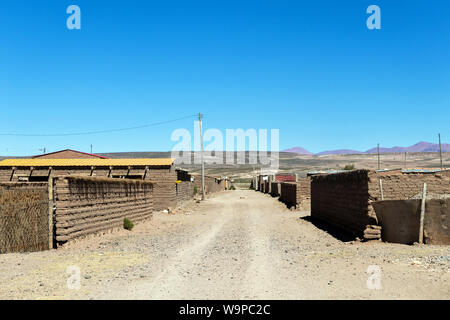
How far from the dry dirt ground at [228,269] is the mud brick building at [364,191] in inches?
38.5

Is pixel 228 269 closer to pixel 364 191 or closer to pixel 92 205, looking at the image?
pixel 364 191

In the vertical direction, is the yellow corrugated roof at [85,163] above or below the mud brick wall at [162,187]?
above

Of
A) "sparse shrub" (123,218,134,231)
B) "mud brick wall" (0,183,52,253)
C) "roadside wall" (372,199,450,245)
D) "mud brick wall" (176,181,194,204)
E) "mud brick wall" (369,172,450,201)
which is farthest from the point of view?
"mud brick wall" (176,181,194,204)

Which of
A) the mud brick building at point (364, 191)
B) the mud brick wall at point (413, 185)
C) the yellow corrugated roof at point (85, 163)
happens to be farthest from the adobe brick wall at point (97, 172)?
the mud brick wall at point (413, 185)

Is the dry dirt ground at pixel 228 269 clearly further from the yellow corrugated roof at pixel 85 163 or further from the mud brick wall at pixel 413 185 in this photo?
the yellow corrugated roof at pixel 85 163

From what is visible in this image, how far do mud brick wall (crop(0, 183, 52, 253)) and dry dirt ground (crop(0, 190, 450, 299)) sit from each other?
1.83 feet

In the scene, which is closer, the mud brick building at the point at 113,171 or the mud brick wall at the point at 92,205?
the mud brick wall at the point at 92,205

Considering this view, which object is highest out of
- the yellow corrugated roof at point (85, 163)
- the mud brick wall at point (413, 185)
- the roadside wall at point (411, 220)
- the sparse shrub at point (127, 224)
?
the yellow corrugated roof at point (85, 163)

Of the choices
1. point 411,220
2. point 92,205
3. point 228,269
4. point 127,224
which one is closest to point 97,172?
point 127,224

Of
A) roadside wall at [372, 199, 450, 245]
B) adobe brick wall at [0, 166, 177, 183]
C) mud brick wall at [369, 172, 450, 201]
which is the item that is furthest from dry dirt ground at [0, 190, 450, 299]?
adobe brick wall at [0, 166, 177, 183]

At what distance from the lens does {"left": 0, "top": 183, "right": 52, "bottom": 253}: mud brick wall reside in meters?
11.5

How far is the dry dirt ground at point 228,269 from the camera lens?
6871 millimetres

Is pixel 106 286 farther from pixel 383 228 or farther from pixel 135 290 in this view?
pixel 383 228

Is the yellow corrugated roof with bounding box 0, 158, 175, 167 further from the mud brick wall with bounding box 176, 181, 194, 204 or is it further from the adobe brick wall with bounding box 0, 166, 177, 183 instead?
the mud brick wall with bounding box 176, 181, 194, 204
